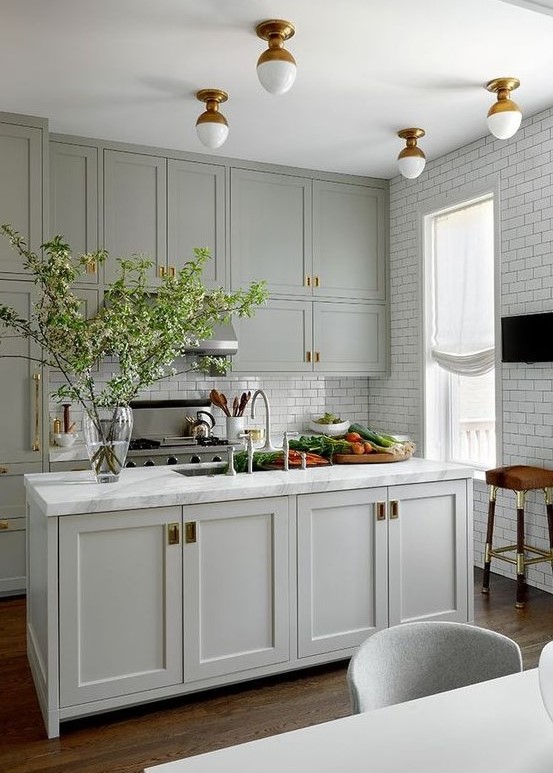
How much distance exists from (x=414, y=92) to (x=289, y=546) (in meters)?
2.74

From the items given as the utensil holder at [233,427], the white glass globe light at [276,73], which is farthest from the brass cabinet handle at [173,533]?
the utensil holder at [233,427]

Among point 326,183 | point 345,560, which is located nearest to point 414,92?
point 326,183

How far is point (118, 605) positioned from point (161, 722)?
49 centimetres

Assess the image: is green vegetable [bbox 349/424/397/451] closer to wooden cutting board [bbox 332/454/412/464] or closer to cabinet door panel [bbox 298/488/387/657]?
wooden cutting board [bbox 332/454/412/464]

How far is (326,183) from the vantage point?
219 inches

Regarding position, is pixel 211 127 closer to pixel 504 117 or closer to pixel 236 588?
pixel 504 117

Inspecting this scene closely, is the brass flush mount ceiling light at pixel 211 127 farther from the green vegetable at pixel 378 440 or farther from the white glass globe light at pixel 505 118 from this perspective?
the green vegetable at pixel 378 440

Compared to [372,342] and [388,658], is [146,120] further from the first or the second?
[388,658]

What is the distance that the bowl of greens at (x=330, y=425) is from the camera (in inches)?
218

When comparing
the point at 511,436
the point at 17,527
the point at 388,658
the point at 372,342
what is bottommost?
the point at 17,527

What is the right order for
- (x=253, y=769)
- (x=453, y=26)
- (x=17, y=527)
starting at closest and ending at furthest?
(x=253, y=769) → (x=453, y=26) → (x=17, y=527)

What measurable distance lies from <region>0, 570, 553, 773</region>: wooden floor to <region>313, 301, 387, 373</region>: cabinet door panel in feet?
9.41

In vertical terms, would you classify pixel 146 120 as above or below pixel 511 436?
above

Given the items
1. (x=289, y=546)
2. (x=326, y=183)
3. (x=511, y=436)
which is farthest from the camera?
(x=326, y=183)
